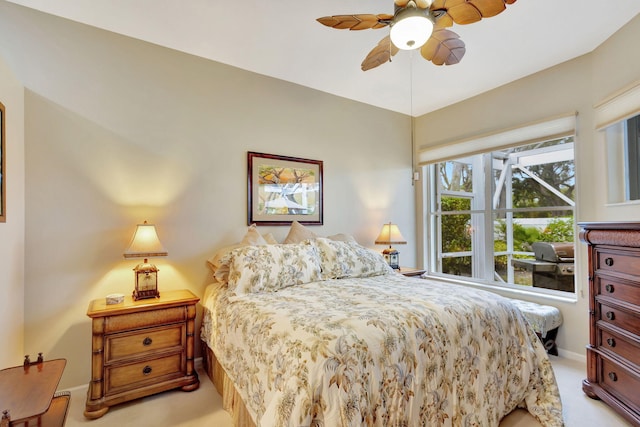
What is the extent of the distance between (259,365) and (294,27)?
94.0 inches

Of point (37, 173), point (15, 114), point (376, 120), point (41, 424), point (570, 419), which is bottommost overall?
point (570, 419)

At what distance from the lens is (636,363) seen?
1864 mm

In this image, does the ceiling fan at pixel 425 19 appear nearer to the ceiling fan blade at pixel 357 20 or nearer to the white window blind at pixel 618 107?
the ceiling fan blade at pixel 357 20

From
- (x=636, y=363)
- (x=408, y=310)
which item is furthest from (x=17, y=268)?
(x=636, y=363)

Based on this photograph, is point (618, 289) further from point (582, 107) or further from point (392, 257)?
point (392, 257)

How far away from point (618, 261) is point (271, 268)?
7.70ft

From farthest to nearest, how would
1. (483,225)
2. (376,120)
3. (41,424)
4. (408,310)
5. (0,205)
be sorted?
(376,120) < (483,225) < (0,205) < (408,310) < (41,424)

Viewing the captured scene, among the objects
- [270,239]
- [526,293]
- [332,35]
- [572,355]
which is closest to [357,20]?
[332,35]

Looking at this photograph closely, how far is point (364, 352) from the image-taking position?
1.33 meters

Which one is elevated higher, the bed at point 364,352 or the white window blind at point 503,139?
the white window blind at point 503,139

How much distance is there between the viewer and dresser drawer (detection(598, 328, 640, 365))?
6.16 ft

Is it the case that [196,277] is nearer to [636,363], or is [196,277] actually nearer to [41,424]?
[41,424]

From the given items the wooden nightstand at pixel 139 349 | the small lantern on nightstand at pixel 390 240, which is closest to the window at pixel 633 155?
the small lantern on nightstand at pixel 390 240

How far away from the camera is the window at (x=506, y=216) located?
3117 millimetres
